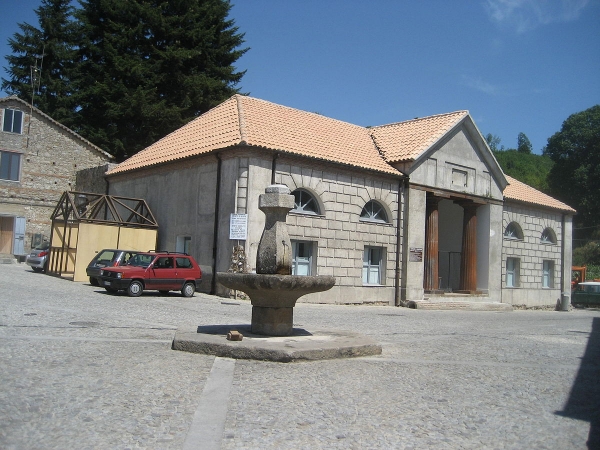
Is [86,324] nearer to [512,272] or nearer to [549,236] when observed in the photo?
[512,272]

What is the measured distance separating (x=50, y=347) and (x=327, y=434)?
17.0ft

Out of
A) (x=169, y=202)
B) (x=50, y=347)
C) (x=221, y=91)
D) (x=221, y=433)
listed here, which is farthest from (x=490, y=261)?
(x=221, y=433)

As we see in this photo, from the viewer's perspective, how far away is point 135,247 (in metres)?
24.0

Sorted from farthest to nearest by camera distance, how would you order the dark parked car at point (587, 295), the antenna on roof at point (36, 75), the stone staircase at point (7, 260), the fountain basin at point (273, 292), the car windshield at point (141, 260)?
the antenna on roof at point (36, 75)
the dark parked car at point (587, 295)
the stone staircase at point (7, 260)
the car windshield at point (141, 260)
the fountain basin at point (273, 292)

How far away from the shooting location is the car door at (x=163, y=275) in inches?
774

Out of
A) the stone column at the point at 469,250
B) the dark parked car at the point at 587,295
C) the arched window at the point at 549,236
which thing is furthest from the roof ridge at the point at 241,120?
the dark parked car at the point at 587,295

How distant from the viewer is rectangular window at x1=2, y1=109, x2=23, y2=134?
35.3 m

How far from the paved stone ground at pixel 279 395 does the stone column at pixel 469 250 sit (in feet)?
57.0

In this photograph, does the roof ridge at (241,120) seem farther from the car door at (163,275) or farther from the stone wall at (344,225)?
the car door at (163,275)

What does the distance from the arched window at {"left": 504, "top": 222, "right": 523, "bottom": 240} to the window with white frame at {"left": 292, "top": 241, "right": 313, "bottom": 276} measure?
1351 centimetres

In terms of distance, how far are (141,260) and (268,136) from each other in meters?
6.32

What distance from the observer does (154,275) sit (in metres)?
19.7

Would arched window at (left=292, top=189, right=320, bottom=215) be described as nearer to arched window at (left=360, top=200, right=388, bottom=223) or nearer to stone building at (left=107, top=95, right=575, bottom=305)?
stone building at (left=107, top=95, right=575, bottom=305)

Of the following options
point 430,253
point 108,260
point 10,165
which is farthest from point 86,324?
point 10,165
